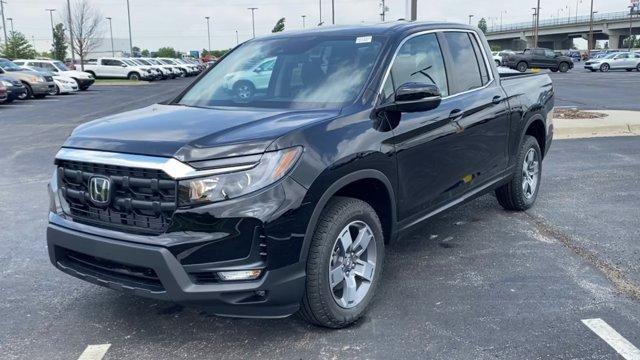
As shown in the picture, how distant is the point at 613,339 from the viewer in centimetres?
354

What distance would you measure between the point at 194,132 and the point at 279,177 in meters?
0.58

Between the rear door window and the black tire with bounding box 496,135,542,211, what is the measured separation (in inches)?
40.9

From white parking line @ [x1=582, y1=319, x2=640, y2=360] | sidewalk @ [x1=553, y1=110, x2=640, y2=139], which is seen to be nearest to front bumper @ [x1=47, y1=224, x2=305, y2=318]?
white parking line @ [x1=582, y1=319, x2=640, y2=360]

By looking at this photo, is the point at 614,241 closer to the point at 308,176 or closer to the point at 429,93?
the point at 429,93

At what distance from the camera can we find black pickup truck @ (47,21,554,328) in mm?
3133

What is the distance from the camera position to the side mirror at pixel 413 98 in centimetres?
383

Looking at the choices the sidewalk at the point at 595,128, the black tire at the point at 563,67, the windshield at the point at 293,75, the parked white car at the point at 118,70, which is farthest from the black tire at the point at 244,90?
the black tire at the point at 563,67

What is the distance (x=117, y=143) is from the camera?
3.35m

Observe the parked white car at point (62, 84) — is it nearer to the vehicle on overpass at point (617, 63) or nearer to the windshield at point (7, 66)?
the windshield at point (7, 66)

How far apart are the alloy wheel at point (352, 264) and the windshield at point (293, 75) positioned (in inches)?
33.1

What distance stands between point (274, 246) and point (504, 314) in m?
1.70

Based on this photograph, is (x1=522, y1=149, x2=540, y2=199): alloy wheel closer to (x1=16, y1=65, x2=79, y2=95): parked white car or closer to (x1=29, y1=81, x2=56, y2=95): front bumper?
(x1=29, y1=81, x2=56, y2=95): front bumper

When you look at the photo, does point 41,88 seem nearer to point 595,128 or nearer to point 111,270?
point 595,128

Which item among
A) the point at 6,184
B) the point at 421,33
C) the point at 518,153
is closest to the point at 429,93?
the point at 421,33
